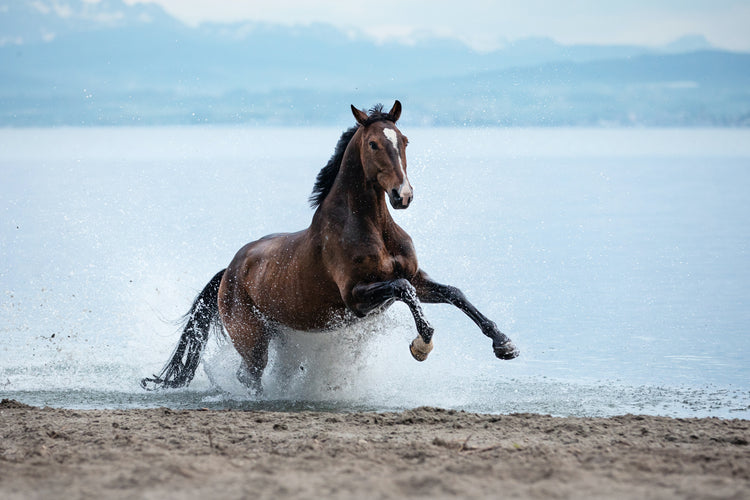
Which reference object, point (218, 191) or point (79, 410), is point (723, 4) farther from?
point (79, 410)

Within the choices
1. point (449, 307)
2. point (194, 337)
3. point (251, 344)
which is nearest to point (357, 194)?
point (251, 344)

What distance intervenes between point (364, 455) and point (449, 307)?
6.65m

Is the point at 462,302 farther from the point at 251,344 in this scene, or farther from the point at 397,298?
the point at 251,344

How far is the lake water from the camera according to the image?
24.0 feet

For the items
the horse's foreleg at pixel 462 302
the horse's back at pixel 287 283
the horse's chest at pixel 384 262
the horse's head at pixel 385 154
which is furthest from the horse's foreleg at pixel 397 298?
the horse's head at pixel 385 154

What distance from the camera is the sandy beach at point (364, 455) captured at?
4.23m

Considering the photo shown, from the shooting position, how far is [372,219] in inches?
257

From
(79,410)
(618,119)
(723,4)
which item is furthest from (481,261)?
(723,4)

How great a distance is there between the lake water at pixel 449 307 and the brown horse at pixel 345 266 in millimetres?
320

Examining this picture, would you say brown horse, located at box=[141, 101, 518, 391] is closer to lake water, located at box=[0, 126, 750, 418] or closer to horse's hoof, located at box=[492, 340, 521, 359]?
horse's hoof, located at box=[492, 340, 521, 359]

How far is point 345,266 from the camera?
21.2 ft

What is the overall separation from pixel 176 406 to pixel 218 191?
2104 centimetres

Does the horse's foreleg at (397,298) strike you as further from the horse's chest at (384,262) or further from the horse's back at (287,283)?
the horse's back at (287,283)

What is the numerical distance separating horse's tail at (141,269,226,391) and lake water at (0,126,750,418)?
0.15 m
